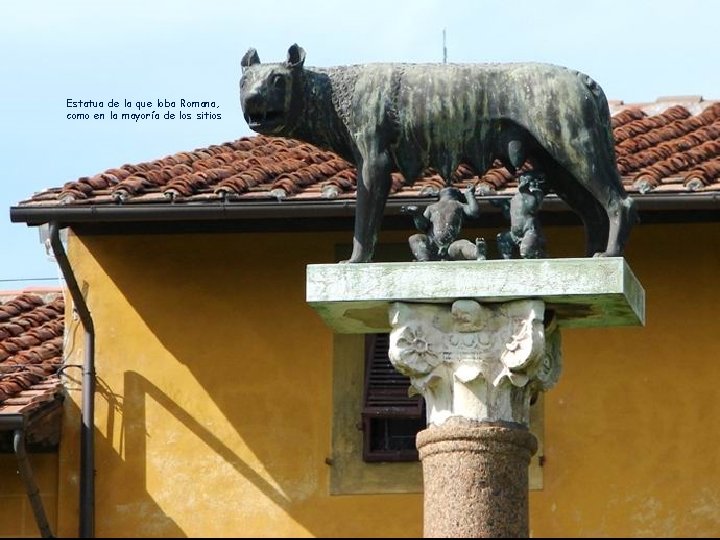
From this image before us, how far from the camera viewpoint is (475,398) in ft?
52.5

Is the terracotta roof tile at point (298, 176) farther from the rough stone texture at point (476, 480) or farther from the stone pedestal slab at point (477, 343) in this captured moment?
the rough stone texture at point (476, 480)

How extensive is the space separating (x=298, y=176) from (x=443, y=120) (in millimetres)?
5598

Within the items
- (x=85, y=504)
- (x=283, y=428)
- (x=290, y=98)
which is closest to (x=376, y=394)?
(x=283, y=428)

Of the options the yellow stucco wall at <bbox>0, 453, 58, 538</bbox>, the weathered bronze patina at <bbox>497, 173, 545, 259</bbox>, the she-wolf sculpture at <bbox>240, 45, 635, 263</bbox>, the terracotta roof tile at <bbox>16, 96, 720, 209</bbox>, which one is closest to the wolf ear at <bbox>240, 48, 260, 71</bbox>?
the she-wolf sculpture at <bbox>240, 45, 635, 263</bbox>

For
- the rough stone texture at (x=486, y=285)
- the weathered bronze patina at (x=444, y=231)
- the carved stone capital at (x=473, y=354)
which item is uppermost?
the weathered bronze patina at (x=444, y=231)

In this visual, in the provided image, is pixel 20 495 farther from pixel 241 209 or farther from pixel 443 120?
pixel 443 120

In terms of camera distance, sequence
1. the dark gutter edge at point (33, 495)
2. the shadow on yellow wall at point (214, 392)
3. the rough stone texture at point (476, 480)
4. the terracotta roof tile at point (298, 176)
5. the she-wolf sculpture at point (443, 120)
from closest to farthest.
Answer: the rough stone texture at point (476, 480), the she-wolf sculpture at point (443, 120), the terracotta roof tile at point (298, 176), the dark gutter edge at point (33, 495), the shadow on yellow wall at point (214, 392)

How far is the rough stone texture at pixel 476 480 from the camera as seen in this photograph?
1570cm

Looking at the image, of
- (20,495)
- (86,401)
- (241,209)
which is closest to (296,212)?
(241,209)

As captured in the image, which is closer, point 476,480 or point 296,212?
point 476,480

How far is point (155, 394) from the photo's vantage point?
22.4 metres

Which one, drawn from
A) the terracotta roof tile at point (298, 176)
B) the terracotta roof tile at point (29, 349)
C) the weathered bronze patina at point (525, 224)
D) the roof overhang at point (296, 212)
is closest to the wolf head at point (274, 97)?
the weathered bronze patina at point (525, 224)

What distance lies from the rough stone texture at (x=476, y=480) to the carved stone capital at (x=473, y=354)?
0.13 m

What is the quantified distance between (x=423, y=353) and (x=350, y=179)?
5949 millimetres
